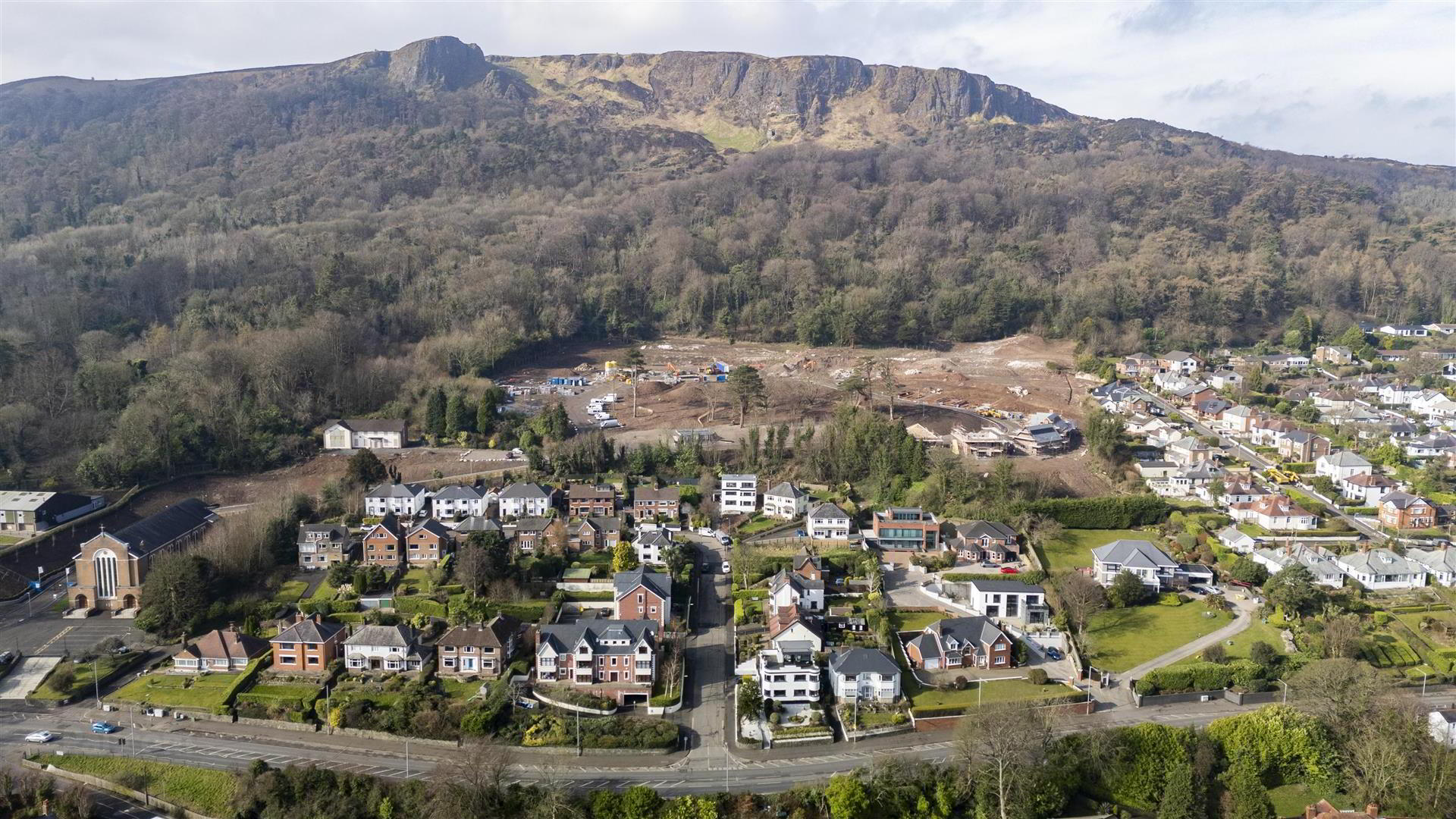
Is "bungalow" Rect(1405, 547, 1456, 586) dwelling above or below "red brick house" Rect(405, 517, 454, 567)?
above

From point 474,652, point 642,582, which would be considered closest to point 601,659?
point 642,582

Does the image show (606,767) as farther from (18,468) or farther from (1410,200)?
(1410,200)

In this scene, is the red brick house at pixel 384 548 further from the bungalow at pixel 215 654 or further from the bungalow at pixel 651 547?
the bungalow at pixel 651 547

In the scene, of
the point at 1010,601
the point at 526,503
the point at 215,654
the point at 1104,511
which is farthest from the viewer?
the point at 526,503

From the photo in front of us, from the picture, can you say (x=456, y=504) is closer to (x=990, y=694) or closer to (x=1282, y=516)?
(x=990, y=694)

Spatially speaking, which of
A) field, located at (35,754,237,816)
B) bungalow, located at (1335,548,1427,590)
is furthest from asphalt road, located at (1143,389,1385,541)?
field, located at (35,754,237,816)

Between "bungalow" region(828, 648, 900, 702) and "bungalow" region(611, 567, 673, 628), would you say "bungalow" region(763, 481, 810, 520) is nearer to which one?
"bungalow" region(611, 567, 673, 628)

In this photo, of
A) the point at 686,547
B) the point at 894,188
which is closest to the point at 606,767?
the point at 686,547
